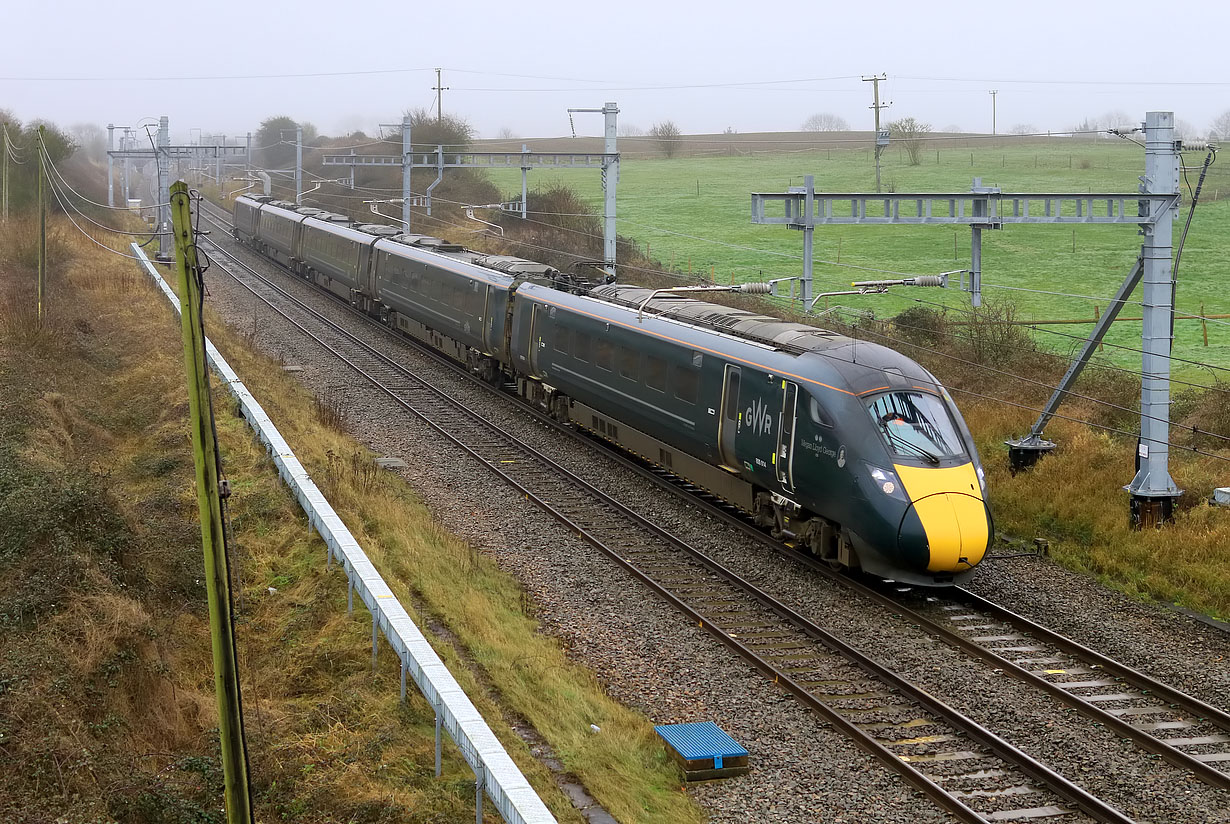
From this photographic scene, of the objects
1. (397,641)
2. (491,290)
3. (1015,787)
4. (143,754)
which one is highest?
(491,290)

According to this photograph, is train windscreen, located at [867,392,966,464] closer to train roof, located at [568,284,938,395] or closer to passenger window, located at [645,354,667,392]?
train roof, located at [568,284,938,395]

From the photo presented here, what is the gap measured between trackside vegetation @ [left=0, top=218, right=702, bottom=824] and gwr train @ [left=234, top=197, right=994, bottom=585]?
4062mm

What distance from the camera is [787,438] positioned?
15.6 metres

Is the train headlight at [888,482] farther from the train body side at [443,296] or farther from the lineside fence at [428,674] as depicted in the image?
the train body side at [443,296]

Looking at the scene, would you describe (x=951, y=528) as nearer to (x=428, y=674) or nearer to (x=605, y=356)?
(x=428, y=674)

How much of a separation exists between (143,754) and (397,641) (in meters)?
2.15

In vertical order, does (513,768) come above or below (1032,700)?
above

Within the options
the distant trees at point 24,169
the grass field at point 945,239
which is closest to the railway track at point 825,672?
the grass field at point 945,239

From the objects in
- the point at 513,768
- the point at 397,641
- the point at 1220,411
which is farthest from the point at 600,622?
the point at 1220,411

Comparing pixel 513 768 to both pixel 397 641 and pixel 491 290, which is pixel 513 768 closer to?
pixel 397 641

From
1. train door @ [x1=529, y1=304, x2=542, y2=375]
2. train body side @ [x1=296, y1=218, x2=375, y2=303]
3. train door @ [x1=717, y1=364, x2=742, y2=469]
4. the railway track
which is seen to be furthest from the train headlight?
train body side @ [x1=296, y1=218, x2=375, y2=303]

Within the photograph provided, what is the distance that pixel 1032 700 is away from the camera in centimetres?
1188

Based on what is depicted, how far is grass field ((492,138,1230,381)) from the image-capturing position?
41031mm

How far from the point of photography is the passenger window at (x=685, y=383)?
59.3 feet
